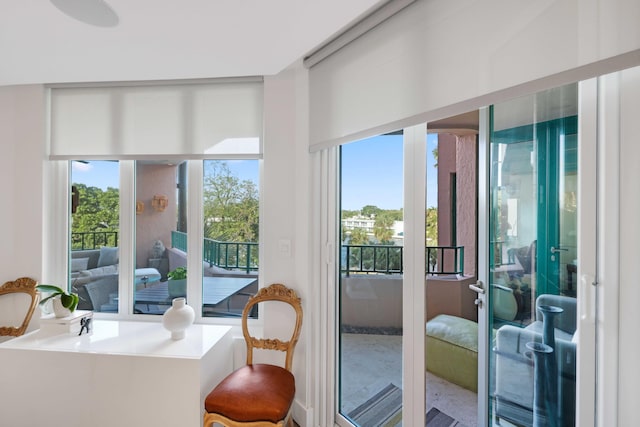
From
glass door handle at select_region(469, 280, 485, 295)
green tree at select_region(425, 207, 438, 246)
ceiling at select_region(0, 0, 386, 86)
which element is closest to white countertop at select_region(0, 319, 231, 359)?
green tree at select_region(425, 207, 438, 246)

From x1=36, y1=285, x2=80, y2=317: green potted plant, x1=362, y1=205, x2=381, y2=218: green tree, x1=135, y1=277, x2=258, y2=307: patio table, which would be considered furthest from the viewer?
x1=135, y1=277, x2=258, y2=307: patio table

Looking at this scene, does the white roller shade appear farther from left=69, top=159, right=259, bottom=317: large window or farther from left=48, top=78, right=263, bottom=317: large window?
left=69, top=159, right=259, bottom=317: large window

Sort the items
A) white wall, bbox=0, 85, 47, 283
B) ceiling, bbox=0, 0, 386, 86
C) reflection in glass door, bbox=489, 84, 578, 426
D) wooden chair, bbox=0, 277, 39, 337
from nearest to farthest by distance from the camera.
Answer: reflection in glass door, bbox=489, 84, 578, 426
ceiling, bbox=0, 0, 386, 86
wooden chair, bbox=0, 277, 39, 337
white wall, bbox=0, 85, 47, 283

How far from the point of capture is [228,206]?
7.76 ft

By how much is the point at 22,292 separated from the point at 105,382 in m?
1.14

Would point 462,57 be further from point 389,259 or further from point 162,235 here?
point 162,235

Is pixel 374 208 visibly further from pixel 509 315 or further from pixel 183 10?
pixel 183 10

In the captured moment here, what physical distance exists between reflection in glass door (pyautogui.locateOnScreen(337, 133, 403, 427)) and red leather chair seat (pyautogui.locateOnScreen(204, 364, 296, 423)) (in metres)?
0.46

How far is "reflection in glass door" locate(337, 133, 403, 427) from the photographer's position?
1.66 meters

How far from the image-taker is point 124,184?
2402 millimetres

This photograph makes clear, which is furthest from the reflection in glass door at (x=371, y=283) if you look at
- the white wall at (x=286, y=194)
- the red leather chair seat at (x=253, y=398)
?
the red leather chair seat at (x=253, y=398)

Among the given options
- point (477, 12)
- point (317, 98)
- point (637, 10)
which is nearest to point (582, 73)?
point (637, 10)

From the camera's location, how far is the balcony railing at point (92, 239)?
2432 millimetres

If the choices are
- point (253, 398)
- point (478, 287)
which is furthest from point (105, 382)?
point (478, 287)
